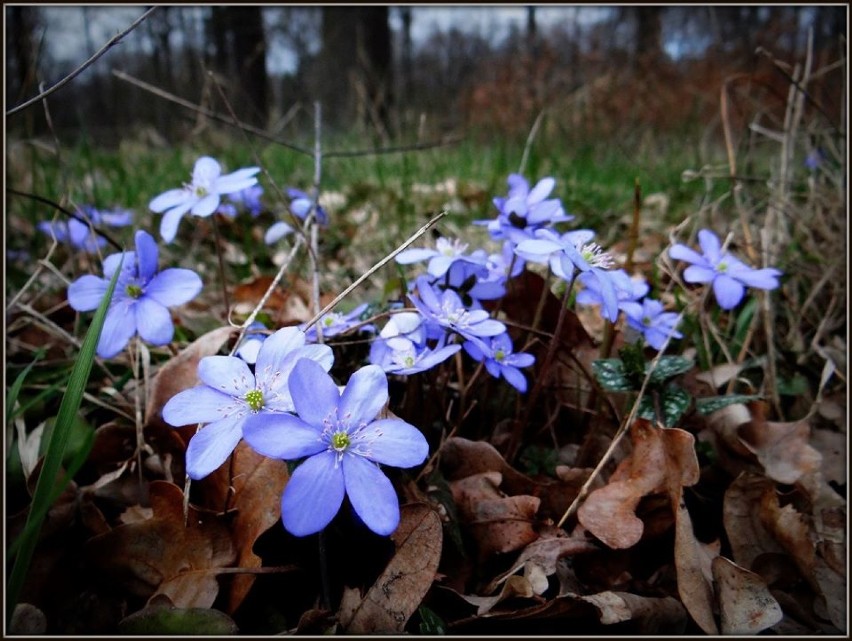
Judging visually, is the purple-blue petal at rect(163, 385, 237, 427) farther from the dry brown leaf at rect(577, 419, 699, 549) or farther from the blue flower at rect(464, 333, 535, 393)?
the dry brown leaf at rect(577, 419, 699, 549)

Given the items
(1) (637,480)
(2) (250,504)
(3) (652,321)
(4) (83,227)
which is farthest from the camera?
(4) (83,227)

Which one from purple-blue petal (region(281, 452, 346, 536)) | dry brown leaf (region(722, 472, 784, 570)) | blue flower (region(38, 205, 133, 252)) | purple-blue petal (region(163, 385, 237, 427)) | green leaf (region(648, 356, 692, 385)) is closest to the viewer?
purple-blue petal (region(281, 452, 346, 536))

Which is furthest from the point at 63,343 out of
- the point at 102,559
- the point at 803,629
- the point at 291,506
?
the point at 803,629

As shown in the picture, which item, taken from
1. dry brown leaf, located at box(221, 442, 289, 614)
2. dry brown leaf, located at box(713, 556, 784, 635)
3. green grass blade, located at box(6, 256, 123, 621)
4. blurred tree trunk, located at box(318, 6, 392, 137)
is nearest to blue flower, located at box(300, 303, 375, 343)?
dry brown leaf, located at box(221, 442, 289, 614)

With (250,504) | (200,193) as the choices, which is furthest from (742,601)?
(200,193)

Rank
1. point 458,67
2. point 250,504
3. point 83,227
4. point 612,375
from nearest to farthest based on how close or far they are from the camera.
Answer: point 250,504, point 612,375, point 83,227, point 458,67

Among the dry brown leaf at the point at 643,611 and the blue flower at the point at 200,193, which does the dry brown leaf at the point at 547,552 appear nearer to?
the dry brown leaf at the point at 643,611

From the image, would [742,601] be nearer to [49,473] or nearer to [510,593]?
[510,593]

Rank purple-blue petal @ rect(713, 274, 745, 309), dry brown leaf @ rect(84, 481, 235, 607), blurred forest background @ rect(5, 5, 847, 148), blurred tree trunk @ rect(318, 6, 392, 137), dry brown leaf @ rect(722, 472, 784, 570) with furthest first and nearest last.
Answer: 1. blurred tree trunk @ rect(318, 6, 392, 137)
2. blurred forest background @ rect(5, 5, 847, 148)
3. purple-blue petal @ rect(713, 274, 745, 309)
4. dry brown leaf @ rect(722, 472, 784, 570)
5. dry brown leaf @ rect(84, 481, 235, 607)
